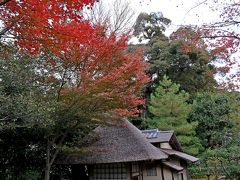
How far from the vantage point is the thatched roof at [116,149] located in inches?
491

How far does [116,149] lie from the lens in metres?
13.0

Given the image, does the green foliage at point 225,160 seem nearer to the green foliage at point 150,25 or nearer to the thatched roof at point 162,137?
the thatched roof at point 162,137

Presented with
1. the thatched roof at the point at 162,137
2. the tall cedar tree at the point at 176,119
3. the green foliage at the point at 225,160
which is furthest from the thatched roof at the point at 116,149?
the tall cedar tree at the point at 176,119

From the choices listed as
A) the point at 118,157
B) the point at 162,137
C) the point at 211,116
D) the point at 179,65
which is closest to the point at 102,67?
the point at 118,157

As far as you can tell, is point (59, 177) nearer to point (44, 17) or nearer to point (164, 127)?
point (164, 127)

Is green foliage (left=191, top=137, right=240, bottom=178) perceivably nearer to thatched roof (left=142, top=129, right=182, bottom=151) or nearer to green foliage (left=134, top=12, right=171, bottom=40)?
thatched roof (left=142, top=129, right=182, bottom=151)

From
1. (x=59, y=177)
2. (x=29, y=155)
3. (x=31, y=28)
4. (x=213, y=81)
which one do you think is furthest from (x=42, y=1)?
(x=213, y=81)

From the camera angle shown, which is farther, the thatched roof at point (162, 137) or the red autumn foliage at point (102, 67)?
the thatched roof at point (162, 137)

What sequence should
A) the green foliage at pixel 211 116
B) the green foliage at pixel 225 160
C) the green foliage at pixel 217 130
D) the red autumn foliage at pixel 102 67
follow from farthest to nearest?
the green foliage at pixel 211 116 < the green foliage at pixel 217 130 < the green foliage at pixel 225 160 < the red autumn foliage at pixel 102 67

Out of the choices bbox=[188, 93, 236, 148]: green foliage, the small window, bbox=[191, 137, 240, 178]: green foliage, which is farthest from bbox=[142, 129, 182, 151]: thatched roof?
bbox=[188, 93, 236, 148]: green foliage

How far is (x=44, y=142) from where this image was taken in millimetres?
13102

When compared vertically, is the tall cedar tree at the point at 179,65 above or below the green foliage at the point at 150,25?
below

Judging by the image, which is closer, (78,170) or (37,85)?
(37,85)

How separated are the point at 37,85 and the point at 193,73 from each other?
67.8ft
